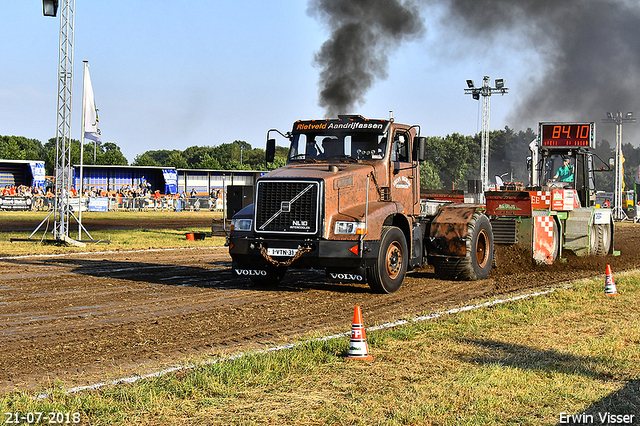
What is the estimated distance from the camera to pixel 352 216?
1058 centimetres

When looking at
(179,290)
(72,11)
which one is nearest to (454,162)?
(72,11)

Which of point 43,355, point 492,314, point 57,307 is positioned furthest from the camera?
point 57,307

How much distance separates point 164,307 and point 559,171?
1445 centimetres

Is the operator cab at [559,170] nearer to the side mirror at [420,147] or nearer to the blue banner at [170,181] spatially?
the side mirror at [420,147]

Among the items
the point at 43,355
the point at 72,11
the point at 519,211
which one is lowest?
the point at 43,355

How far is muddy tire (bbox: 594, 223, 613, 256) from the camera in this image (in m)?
18.3

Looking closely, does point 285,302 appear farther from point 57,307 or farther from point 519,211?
point 519,211

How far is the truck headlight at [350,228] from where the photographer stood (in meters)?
10.4

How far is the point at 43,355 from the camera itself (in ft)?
21.9

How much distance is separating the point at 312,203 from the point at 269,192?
82cm

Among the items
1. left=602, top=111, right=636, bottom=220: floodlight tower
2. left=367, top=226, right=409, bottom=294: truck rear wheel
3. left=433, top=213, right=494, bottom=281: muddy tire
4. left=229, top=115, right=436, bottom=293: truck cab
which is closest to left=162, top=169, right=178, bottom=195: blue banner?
left=602, top=111, right=636, bottom=220: floodlight tower

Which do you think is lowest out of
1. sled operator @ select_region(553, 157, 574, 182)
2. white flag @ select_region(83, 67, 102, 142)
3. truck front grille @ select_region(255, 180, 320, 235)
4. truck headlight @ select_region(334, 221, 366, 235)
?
truck headlight @ select_region(334, 221, 366, 235)

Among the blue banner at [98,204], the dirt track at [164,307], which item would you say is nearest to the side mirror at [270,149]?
the dirt track at [164,307]

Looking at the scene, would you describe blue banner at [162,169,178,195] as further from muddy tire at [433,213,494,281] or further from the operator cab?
muddy tire at [433,213,494,281]
